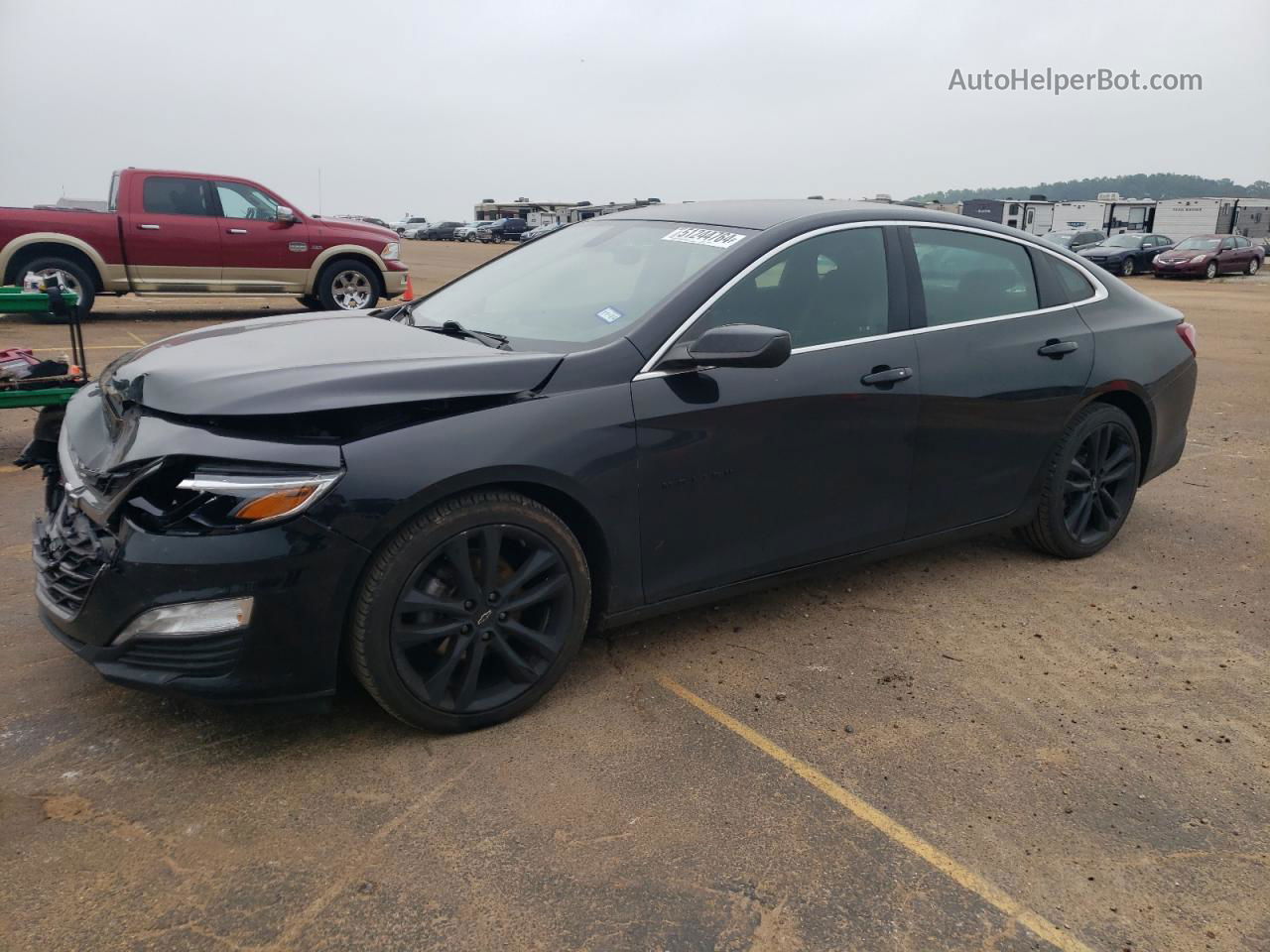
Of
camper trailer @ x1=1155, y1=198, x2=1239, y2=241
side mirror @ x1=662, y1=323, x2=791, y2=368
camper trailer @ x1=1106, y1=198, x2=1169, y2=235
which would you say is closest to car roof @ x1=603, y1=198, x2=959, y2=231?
side mirror @ x1=662, y1=323, x2=791, y2=368

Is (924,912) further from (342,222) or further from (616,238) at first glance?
(342,222)

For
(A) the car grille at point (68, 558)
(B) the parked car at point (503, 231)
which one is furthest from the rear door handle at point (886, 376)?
(B) the parked car at point (503, 231)

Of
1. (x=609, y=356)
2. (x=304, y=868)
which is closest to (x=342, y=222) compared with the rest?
(x=609, y=356)

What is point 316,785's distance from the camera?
2.79 m

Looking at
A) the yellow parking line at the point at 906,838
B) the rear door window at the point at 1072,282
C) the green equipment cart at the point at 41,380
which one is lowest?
the yellow parking line at the point at 906,838

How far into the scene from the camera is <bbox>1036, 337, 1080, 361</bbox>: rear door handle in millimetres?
4316

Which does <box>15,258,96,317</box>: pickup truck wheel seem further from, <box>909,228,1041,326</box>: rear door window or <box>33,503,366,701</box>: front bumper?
<box>909,228,1041,326</box>: rear door window

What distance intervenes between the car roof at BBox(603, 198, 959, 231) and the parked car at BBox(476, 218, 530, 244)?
55.3m

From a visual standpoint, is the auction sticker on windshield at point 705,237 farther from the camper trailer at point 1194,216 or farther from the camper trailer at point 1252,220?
the camper trailer at point 1252,220

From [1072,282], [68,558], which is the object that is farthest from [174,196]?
[1072,282]

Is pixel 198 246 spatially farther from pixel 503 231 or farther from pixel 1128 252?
pixel 503 231

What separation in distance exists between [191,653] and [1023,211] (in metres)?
53.0

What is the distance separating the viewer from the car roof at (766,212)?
3.83m

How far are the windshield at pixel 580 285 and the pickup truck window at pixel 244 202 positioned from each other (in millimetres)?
9124
